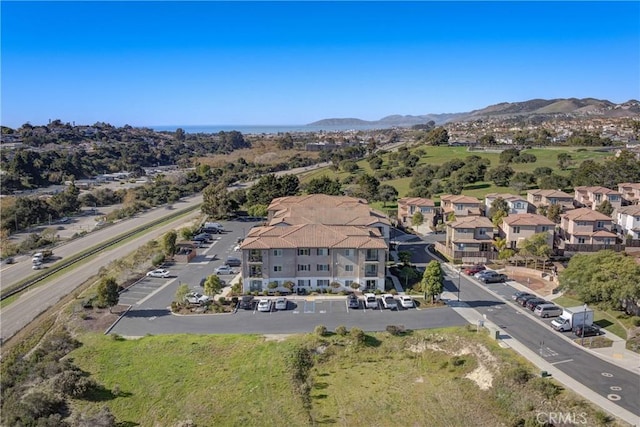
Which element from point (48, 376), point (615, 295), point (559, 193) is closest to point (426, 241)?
point (559, 193)

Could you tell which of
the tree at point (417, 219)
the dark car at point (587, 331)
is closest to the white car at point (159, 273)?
the tree at point (417, 219)

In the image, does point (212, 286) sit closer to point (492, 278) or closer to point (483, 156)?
point (492, 278)

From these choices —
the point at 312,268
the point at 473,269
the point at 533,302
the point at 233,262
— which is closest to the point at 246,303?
the point at 312,268

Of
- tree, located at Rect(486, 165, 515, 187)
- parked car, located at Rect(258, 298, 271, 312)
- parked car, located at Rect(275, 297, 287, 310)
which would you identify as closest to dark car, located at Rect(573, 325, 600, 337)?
parked car, located at Rect(275, 297, 287, 310)

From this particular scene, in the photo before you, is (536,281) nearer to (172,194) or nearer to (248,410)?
(248,410)

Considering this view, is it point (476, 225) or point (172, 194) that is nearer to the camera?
point (476, 225)

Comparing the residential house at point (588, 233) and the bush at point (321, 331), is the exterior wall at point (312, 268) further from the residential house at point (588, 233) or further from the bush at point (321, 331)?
the residential house at point (588, 233)
